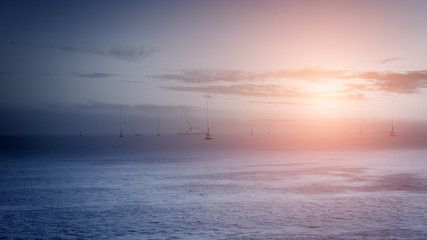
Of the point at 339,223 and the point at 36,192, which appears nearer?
the point at 339,223

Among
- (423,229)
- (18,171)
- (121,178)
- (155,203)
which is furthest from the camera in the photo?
(18,171)

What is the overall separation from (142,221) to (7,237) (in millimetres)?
9194

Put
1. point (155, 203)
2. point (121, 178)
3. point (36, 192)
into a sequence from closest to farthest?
point (155, 203) → point (36, 192) → point (121, 178)

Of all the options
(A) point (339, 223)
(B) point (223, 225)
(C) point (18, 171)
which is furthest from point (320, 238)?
(C) point (18, 171)

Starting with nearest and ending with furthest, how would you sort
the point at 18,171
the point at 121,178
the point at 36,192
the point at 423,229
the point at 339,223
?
the point at 423,229, the point at 339,223, the point at 36,192, the point at 121,178, the point at 18,171

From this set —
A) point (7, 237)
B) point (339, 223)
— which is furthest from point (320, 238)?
point (7, 237)

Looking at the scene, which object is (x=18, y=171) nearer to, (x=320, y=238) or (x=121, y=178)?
(x=121, y=178)

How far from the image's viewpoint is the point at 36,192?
4800 centimetres

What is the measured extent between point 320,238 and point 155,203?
17913 mm

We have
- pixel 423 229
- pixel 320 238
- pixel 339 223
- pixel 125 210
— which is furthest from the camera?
pixel 125 210

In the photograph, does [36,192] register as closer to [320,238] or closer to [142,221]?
[142,221]

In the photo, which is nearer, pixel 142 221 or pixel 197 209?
pixel 142 221

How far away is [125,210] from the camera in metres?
36.6

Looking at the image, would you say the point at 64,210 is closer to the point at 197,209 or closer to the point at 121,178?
the point at 197,209
